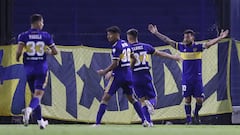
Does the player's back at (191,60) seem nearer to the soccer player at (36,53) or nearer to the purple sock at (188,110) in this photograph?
the purple sock at (188,110)

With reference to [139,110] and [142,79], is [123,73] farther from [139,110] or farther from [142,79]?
[142,79]

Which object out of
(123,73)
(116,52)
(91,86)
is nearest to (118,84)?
(123,73)

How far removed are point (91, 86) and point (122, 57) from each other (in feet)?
14.0

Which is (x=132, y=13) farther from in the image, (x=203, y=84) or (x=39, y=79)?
(x=39, y=79)

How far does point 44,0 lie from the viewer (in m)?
22.1

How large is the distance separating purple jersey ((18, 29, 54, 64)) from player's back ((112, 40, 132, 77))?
1.58 m

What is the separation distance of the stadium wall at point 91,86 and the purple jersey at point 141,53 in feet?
9.23

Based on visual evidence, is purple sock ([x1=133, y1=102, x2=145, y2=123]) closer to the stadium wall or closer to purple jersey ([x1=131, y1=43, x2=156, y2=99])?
purple jersey ([x1=131, y1=43, x2=156, y2=99])

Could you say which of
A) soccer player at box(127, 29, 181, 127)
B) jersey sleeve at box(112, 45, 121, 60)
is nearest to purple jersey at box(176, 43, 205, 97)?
soccer player at box(127, 29, 181, 127)

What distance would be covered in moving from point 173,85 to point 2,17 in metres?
5.80

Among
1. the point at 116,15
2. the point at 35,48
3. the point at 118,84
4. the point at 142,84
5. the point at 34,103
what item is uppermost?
the point at 116,15

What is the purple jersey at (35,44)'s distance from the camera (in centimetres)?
1367

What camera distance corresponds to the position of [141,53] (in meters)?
16.0

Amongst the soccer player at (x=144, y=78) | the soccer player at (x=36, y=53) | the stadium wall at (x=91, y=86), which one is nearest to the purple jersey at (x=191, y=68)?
the stadium wall at (x=91, y=86)
